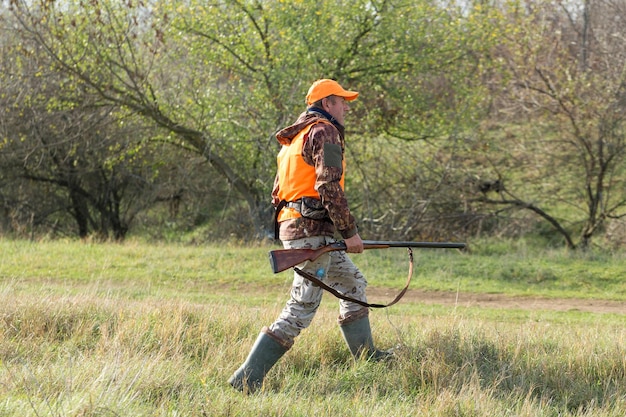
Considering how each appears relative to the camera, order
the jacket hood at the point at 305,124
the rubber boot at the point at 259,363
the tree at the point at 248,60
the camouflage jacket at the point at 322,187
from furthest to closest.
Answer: the tree at the point at 248,60 < the jacket hood at the point at 305,124 < the rubber boot at the point at 259,363 < the camouflage jacket at the point at 322,187

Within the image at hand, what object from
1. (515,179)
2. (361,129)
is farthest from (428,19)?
(515,179)

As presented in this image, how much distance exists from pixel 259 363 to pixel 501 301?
18.0 ft

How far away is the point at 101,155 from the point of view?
19.0 meters

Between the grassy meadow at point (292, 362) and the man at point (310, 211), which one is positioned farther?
the man at point (310, 211)

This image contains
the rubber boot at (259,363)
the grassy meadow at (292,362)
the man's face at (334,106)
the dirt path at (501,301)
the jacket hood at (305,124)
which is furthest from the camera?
the dirt path at (501,301)

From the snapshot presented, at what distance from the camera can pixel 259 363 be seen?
18.1 feet

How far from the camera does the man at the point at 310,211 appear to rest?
5.41 metres

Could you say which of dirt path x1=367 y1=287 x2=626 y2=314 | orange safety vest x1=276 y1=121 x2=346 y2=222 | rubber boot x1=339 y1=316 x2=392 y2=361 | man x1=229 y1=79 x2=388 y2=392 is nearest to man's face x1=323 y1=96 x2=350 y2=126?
man x1=229 y1=79 x2=388 y2=392

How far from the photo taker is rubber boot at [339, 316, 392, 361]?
20.0 feet

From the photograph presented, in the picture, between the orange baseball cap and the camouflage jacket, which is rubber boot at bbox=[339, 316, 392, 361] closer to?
the camouflage jacket

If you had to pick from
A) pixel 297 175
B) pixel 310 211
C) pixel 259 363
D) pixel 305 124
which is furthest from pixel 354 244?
pixel 259 363

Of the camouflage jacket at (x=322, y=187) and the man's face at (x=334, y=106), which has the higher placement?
the man's face at (x=334, y=106)

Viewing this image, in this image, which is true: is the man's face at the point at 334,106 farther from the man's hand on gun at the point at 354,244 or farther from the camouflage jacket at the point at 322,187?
the man's hand on gun at the point at 354,244

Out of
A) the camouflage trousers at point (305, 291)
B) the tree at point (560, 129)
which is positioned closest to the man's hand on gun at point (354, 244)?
the camouflage trousers at point (305, 291)
